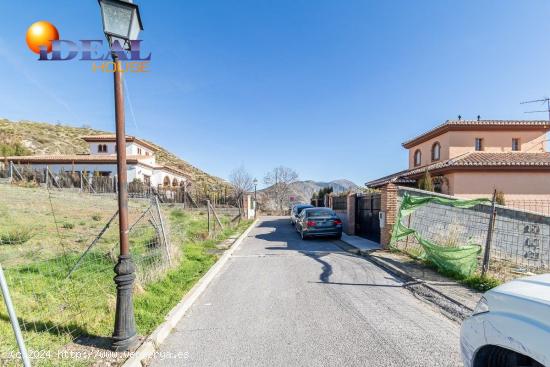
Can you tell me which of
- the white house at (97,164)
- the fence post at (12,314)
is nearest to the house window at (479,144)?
the fence post at (12,314)

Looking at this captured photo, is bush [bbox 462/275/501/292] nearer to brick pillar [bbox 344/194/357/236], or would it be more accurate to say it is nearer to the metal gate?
the metal gate

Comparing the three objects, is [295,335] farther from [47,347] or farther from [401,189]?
→ [401,189]

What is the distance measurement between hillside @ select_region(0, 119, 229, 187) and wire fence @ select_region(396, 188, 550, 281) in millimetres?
34459

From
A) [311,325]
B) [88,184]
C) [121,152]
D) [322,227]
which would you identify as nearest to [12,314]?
[121,152]

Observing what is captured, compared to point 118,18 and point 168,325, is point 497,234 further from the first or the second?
point 118,18

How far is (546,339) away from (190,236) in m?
11.4

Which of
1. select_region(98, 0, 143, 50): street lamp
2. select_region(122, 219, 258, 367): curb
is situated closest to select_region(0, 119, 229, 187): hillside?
select_region(122, 219, 258, 367): curb

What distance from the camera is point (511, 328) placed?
1.81 meters

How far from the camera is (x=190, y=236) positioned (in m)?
11.6

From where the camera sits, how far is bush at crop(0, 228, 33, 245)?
7.23m

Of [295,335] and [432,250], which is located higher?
[432,250]

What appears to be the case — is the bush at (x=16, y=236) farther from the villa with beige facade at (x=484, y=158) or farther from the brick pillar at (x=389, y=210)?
the villa with beige facade at (x=484, y=158)

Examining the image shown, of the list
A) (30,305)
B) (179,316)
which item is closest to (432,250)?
(179,316)

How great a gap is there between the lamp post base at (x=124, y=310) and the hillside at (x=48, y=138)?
38004 mm
